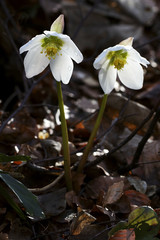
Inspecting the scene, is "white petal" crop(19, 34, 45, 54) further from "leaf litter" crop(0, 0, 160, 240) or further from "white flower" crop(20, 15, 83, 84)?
"leaf litter" crop(0, 0, 160, 240)

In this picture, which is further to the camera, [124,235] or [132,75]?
[132,75]

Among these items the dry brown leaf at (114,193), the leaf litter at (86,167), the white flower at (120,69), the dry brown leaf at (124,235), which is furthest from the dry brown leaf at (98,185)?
the white flower at (120,69)

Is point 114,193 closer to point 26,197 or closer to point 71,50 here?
point 26,197

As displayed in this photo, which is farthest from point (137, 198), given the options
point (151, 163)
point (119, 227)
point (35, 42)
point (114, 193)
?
point (35, 42)

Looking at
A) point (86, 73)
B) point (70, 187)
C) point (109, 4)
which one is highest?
point (109, 4)

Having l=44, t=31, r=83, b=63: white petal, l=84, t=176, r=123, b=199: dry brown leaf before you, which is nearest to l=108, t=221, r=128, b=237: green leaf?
l=84, t=176, r=123, b=199: dry brown leaf

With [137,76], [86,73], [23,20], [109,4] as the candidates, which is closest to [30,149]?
[137,76]

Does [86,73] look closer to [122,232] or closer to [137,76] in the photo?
[137,76]
